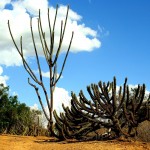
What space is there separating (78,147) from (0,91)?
1040 inches

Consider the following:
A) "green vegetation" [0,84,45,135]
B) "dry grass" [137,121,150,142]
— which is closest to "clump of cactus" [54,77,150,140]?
"dry grass" [137,121,150,142]

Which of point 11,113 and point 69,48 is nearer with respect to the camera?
point 69,48

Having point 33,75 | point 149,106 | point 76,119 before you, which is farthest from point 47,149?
point 33,75

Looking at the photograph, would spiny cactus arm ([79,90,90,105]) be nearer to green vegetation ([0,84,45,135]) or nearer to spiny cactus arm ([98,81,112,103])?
spiny cactus arm ([98,81,112,103])

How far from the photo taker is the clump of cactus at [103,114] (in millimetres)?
14117

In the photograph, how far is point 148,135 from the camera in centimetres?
1959

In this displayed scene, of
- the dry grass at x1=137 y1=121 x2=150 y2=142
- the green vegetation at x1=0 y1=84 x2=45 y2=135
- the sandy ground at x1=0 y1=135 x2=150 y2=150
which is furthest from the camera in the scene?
the green vegetation at x1=0 y1=84 x2=45 y2=135

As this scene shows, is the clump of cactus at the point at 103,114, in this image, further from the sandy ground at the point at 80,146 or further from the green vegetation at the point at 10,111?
the green vegetation at the point at 10,111

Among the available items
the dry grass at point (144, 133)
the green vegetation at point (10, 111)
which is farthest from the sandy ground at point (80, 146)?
the green vegetation at point (10, 111)

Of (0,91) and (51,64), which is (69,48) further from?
→ (0,91)

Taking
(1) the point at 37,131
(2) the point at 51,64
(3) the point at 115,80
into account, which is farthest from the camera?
(1) the point at 37,131

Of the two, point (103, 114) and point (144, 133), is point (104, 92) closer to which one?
point (103, 114)

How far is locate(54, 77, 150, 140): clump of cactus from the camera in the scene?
1412cm

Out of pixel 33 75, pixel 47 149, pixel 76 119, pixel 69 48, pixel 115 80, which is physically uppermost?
pixel 69 48
